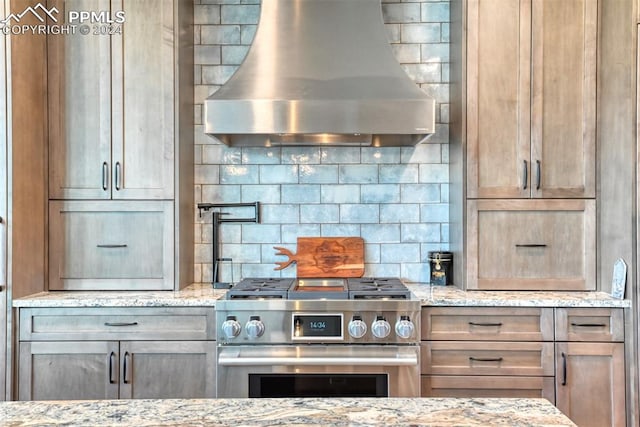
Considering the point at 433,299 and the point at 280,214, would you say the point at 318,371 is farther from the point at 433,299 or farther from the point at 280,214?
the point at 280,214

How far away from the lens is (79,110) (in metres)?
2.39

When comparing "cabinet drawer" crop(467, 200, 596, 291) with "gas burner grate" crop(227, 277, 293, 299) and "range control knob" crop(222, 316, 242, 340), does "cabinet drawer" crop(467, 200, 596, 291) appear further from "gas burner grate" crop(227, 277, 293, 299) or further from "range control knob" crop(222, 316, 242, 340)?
"range control knob" crop(222, 316, 242, 340)

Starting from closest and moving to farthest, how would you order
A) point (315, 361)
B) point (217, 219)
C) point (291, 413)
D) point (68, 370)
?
point (291, 413)
point (315, 361)
point (68, 370)
point (217, 219)

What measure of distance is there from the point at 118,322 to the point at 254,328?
660 millimetres

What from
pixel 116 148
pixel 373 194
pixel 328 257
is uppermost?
pixel 116 148

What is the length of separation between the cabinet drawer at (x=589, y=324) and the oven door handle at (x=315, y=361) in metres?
0.71

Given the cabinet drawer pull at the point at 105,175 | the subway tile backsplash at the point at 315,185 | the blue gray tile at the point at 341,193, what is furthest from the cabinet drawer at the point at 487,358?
the cabinet drawer pull at the point at 105,175

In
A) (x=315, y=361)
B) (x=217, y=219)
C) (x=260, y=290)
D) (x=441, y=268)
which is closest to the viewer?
(x=315, y=361)

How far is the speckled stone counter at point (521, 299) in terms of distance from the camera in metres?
2.11

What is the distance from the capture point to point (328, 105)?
2064 mm

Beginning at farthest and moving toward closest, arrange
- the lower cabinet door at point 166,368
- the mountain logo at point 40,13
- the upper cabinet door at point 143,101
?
the upper cabinet door at point 143,101, the mountain logo at point 40,13, the lower cabinet door at point 166,368

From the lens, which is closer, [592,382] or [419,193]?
[592,382]

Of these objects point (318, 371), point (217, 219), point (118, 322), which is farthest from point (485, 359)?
point (118, 322)

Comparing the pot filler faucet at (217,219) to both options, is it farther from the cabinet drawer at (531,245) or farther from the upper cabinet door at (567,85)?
the upper cabinet door at (567,85)
